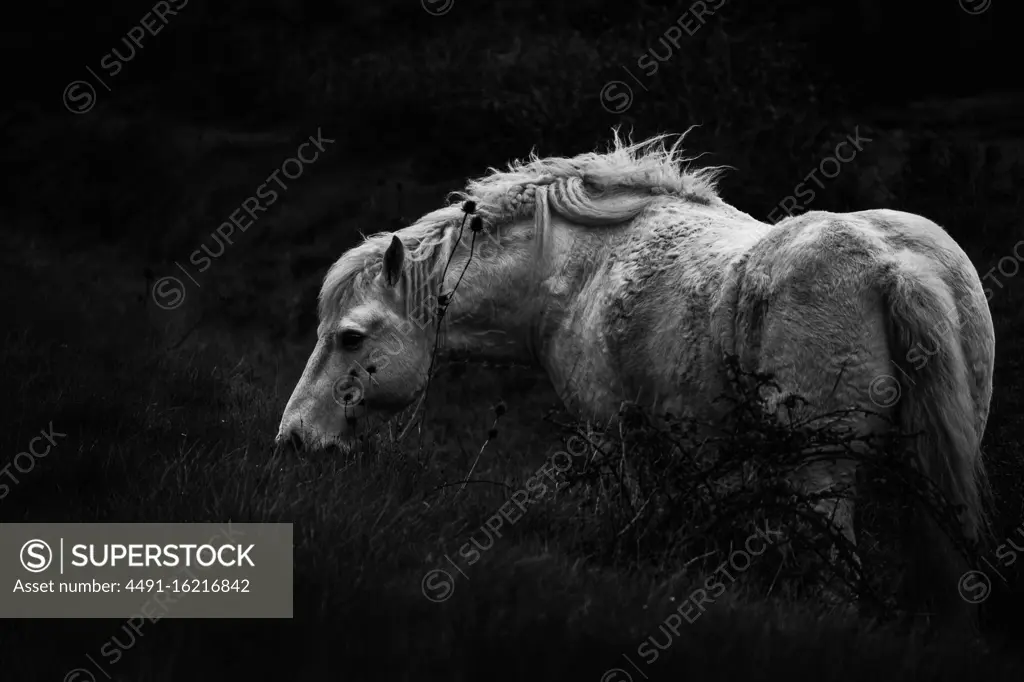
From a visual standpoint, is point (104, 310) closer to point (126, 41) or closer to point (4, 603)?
point (4, 603)

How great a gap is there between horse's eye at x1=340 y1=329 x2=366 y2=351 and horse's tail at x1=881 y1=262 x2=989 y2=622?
2.84 m

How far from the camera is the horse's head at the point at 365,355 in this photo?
6297 mm

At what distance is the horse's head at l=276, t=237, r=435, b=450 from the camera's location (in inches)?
248

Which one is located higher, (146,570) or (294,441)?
(294,441)

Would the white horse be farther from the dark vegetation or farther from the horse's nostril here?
the dark vegetation

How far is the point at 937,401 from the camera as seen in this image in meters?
4.75

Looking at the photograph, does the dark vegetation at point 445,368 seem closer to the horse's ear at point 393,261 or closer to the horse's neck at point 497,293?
the horse's neck at point 497,293

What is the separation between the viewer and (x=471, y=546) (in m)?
4.43

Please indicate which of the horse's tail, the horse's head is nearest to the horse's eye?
the horse's head

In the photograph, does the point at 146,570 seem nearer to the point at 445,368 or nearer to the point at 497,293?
the point at 497,293

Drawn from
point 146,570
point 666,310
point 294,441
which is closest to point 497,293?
point 666,310

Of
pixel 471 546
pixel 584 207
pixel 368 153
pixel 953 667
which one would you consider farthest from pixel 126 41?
pixel 953 667

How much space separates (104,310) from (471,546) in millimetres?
5191

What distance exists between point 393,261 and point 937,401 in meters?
2.93
